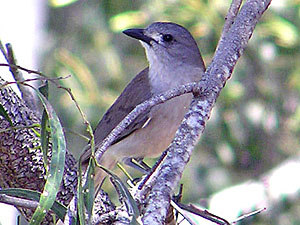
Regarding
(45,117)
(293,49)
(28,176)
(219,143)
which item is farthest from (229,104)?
(45,117)

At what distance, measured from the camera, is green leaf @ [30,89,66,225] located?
2359 mm

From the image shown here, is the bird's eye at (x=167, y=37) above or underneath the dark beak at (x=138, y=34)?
above

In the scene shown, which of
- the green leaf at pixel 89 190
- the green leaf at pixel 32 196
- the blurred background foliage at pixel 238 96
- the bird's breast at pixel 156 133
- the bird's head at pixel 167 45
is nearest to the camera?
the green leaf at pixel 89 190

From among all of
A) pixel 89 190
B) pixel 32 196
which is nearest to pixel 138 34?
pixel 32 196

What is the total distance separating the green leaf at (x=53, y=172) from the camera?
236cm

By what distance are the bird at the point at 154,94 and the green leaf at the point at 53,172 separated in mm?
1962

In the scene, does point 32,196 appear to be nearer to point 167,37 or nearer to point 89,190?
point 89,190

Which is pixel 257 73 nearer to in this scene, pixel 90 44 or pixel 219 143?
pixel 219 143

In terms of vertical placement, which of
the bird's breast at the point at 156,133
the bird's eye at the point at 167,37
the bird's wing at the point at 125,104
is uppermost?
the bird's eye at the point at 167,37

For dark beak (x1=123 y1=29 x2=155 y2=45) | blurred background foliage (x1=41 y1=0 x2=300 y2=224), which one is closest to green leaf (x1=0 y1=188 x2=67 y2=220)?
dark beak (x1=123 y1=29 x2=155 y2=45)

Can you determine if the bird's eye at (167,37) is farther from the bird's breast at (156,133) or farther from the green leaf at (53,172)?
the green leaf at (53,172)

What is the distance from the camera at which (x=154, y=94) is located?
15.9 ft

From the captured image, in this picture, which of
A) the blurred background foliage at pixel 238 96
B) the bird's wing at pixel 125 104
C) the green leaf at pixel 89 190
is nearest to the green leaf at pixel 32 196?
the green leaf at pixel 89 190

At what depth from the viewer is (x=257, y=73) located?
6.94 m
